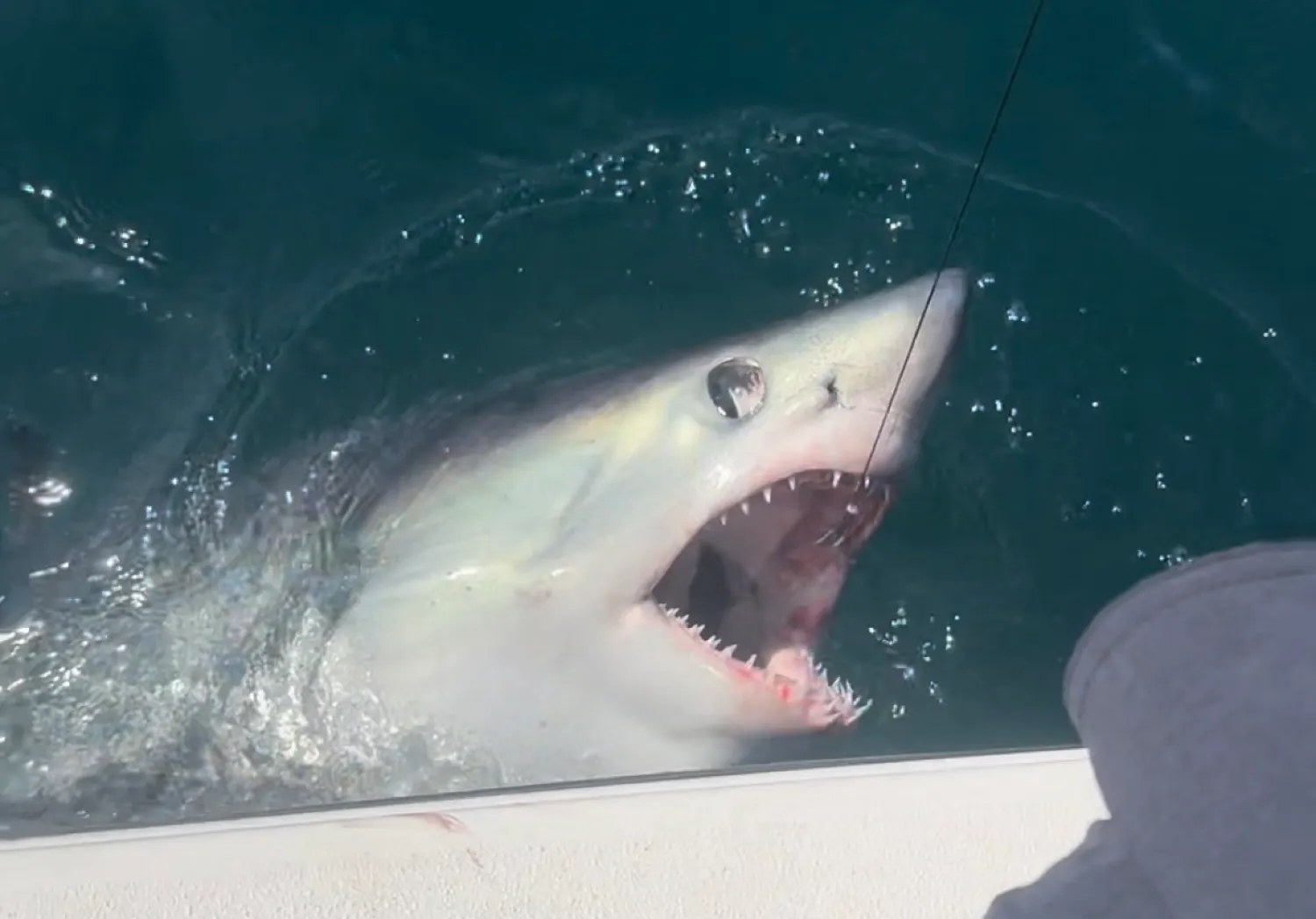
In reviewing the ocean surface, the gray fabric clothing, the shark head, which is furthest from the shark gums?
the gray fabric clothing

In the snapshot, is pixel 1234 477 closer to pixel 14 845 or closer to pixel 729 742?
pixel 729 742

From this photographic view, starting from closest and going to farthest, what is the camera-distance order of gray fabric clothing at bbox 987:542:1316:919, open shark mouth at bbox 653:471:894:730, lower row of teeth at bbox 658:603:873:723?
gray fabric clothing at bbox 987:542:1316:919, lower row of teeth at bbox 658:603:873:723, open shark mouth at bbox 653:471:894:730

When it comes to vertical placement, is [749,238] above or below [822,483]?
above

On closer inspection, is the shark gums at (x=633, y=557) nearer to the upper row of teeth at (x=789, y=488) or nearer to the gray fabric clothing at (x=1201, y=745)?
the upper row of teeth at (x=789, y=488)

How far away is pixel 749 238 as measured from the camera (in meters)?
3.10

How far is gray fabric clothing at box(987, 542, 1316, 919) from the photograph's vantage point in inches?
34.5

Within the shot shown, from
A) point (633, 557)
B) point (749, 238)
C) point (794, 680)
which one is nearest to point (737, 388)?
point (633, 557)

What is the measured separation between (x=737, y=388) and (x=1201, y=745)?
1063mm

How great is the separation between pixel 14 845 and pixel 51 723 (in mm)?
572

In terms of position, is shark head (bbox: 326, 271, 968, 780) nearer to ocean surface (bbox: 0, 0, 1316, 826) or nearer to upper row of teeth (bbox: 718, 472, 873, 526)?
upper row of teeth (bbox: 718, 472, 873, 526)

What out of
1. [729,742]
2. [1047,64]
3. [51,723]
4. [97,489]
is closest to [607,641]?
[729,742]

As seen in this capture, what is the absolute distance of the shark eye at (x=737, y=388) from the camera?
6.36ft

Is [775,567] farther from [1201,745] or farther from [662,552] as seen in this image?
[1201,745]

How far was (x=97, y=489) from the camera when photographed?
2.60m
